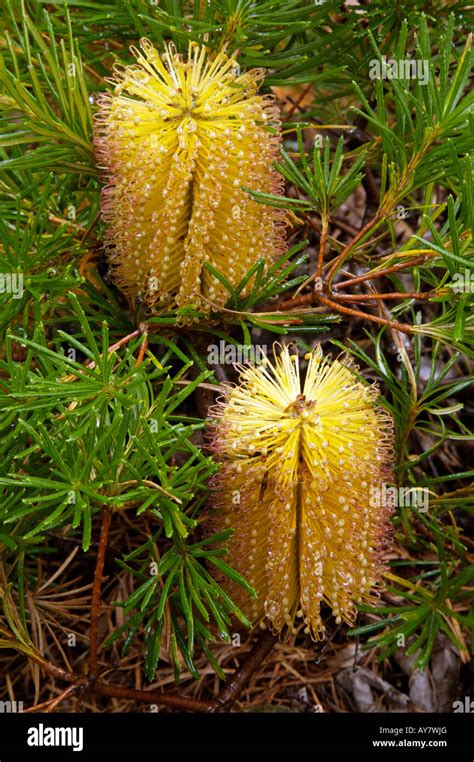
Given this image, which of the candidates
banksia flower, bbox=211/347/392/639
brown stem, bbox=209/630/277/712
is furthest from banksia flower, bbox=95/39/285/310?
brown stem, bbox=209/630/277/712

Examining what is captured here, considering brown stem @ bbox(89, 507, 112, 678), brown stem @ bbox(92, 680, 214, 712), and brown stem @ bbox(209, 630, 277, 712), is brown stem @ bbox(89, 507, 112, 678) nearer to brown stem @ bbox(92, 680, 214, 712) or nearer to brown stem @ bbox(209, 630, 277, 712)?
brown stem @ bbox(92, 680, 214, 712)

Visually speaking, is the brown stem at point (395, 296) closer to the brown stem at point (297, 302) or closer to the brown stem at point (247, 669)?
the brown stem at point (297, 302)

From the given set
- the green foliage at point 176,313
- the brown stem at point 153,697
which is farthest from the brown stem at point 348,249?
the brown stem at point 153,697

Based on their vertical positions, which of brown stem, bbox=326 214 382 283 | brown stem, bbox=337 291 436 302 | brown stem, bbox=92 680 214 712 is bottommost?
brown stem, bbox=92 680 214 712

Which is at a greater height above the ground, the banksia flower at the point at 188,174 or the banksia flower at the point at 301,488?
the banksia flower at the point at 188,174

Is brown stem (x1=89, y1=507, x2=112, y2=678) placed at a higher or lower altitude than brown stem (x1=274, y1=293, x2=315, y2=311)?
lower

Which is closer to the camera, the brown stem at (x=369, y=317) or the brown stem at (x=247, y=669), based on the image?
the brown stem at (x=369, y=317)

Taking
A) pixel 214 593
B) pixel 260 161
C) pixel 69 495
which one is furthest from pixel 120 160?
pixel 214 593
